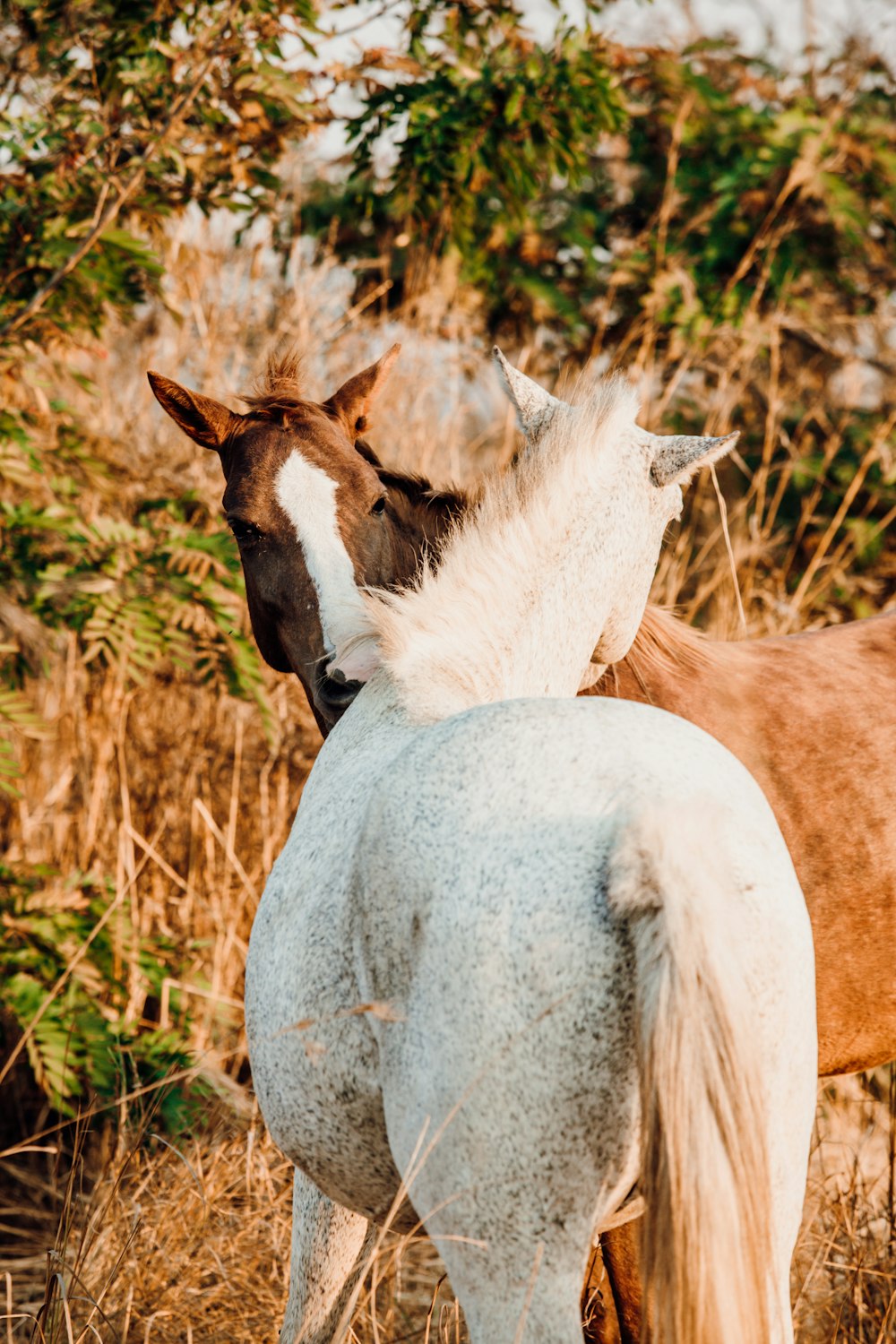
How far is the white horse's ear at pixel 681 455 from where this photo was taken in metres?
1.97

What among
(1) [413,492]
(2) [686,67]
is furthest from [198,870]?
(2) [686,67]

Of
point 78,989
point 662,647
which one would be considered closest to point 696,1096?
point 662,647

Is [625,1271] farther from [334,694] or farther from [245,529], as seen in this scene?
[245,529]

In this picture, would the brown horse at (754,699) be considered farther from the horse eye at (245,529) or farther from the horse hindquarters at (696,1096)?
the horse hindquarters at (696,1096)

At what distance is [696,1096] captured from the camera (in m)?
1.04

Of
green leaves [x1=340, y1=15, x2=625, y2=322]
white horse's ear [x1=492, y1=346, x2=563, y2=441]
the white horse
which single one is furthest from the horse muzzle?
green leaves [x1=340, y1=15, x2=625, y2=322]

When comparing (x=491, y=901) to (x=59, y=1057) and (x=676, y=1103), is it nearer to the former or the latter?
(x=676, y=1103)

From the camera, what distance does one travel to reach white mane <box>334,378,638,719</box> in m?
1.54

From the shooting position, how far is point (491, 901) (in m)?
1.13

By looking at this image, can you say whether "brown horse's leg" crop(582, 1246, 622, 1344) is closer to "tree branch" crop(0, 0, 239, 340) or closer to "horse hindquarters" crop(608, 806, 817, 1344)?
"horse hindquarters" crop(608, 806, 817, 1344)

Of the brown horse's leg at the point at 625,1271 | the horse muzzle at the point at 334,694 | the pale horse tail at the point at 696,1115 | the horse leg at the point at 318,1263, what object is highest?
the horse muzzle at the point at 334,694

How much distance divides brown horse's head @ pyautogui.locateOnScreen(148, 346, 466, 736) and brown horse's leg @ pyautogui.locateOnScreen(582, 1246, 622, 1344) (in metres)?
1.11

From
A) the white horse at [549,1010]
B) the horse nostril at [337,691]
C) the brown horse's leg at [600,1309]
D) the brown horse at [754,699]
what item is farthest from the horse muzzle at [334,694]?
the brown horse's leg at [600,1309]

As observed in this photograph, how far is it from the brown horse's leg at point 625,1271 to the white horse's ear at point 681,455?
4.23 feet
